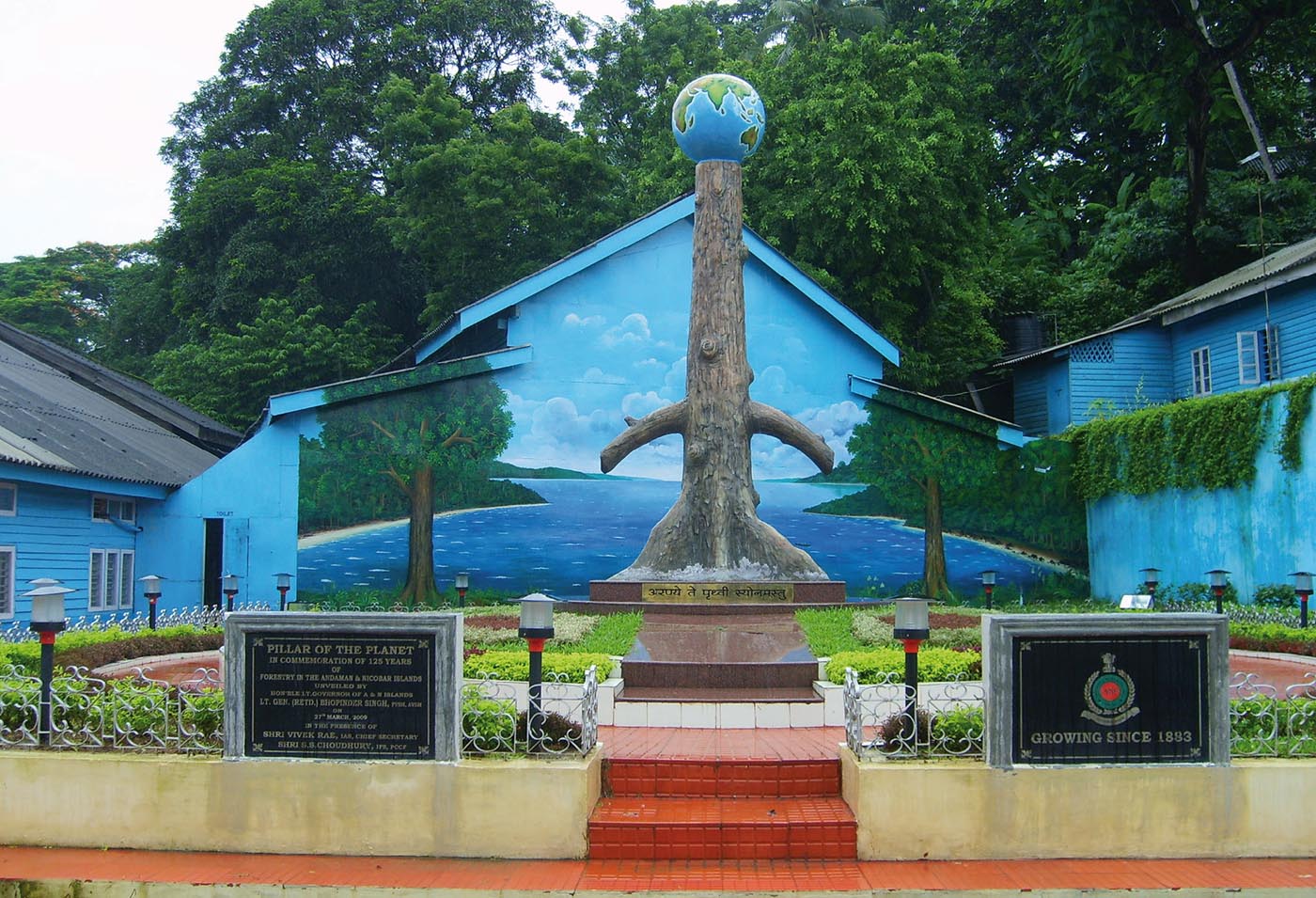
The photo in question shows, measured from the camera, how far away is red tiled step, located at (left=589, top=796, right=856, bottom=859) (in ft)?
24.9

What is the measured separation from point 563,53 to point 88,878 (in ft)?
116

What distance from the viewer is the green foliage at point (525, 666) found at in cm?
1042

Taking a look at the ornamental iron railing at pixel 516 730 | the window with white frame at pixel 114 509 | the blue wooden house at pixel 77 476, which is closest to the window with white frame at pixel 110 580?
the blue wooden house at pixel 77 476

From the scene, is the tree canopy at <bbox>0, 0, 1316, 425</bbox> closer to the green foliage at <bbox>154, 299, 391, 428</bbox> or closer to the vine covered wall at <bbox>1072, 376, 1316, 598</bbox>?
the green foliage at <bbox>154, 299, 391, 428</bbox>

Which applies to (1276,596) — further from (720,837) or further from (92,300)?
(92,300)

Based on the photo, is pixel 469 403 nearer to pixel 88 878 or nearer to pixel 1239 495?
pixel 1239 495

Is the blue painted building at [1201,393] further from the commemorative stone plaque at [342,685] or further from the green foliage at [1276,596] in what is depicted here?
the commemorative stone plaque at [342,685]

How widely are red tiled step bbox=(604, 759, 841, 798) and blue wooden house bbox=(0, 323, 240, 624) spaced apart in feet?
40.2

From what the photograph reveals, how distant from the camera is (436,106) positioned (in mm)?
33562

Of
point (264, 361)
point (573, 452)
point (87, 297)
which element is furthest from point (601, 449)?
point (87, 297)

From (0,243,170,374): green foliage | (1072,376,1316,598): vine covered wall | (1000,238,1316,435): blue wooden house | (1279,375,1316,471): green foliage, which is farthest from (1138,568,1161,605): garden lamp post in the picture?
(0,243,170,374): green foliage

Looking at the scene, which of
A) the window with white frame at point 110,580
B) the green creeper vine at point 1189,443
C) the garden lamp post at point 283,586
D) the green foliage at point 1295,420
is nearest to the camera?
the green foliage at point 1295,420

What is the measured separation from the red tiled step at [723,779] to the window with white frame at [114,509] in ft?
50.7

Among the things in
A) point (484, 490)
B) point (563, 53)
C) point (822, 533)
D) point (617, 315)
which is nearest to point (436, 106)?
point (563, 53)
